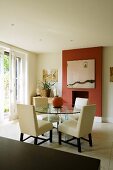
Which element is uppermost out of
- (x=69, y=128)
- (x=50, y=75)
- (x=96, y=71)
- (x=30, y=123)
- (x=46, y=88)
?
(x=96, y=71)

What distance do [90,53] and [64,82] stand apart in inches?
55.2

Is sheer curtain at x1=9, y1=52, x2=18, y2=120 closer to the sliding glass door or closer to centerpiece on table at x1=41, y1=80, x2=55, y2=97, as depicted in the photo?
the sliding glass door

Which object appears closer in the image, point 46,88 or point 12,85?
point 12,85

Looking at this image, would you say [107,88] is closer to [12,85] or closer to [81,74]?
[81,74]

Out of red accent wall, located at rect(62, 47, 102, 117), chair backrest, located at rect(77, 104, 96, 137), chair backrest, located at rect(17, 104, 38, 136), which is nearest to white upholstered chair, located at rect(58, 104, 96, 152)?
chair backrest, located at rect(77, 104, 96, 137)

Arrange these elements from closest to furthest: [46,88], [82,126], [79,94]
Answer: [82,126] → [79,94] → [46,88]

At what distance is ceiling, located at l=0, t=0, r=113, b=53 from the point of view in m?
2.72

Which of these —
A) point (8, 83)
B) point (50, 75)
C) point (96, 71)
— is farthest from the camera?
point (50, 75)

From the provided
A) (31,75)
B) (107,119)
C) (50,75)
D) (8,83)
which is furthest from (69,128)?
(31,75)

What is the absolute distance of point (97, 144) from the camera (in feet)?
11.5

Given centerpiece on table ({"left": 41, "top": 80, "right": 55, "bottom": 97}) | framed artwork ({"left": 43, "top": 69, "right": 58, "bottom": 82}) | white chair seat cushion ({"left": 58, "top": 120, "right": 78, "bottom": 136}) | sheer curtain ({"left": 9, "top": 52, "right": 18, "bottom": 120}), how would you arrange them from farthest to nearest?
framed artwork ({"left": 43, "top": 69, "right": 58, "bottom": 82}) → centerpiece on table ({"left": 41, "top": 80, "right": 55, "bottom": 97}) → sheer curtain ({"left": 9, "top": 52, "right": 18, "bottom": 120}) → white chair seat cushion ({"left": 58, "top": 120, "right": 78, "bottom": 136})

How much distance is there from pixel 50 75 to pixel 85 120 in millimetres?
3708

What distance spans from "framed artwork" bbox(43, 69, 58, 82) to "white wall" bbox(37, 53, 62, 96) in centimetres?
12

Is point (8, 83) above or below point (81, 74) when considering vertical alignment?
below
